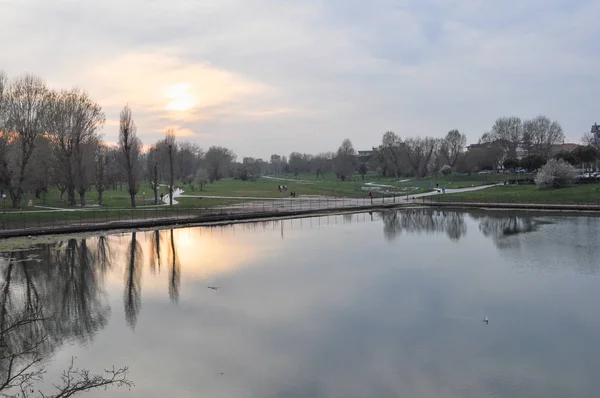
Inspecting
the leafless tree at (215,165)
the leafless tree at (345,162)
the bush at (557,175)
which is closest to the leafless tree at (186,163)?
the leafless tree at (215,165)

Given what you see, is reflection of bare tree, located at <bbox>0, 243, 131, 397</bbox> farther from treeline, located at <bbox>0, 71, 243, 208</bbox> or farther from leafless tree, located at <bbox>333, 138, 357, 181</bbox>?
leafless tree, located at <bbox>333, 138, 357, 181</bbox>

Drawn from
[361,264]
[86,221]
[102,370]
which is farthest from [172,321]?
[86,221]

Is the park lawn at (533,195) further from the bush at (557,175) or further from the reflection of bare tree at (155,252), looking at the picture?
the reflection of bare tree at (155,252)

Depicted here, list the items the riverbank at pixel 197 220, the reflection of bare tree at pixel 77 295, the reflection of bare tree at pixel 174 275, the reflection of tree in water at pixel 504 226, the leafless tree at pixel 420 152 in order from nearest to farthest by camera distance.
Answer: the reflection of bare tree at pixel 77 295, the reflection of bare tree at pixel 174 275, the reflection of tree in water at pixel 504 226, the riverbank at pixel 197 220, the leafless tree at pixel 420 152

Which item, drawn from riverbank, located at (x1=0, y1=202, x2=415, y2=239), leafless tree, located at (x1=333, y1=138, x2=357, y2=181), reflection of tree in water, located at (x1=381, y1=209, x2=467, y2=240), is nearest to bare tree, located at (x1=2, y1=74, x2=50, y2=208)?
riverbank, located at (x1=0, y1=202, x2=415, y2=239)

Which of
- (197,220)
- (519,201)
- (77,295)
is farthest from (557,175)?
(77,295)

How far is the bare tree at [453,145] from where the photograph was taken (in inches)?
5202

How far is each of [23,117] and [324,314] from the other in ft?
148

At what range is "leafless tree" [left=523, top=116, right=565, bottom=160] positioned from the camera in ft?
362

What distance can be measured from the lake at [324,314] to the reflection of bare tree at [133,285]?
0.13 meters

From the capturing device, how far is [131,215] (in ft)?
161

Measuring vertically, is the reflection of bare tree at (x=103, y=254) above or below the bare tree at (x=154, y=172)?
below

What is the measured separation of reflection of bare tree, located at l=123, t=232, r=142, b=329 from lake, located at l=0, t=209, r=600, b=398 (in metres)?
0.13

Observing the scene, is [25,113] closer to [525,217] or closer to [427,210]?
[427,210]
